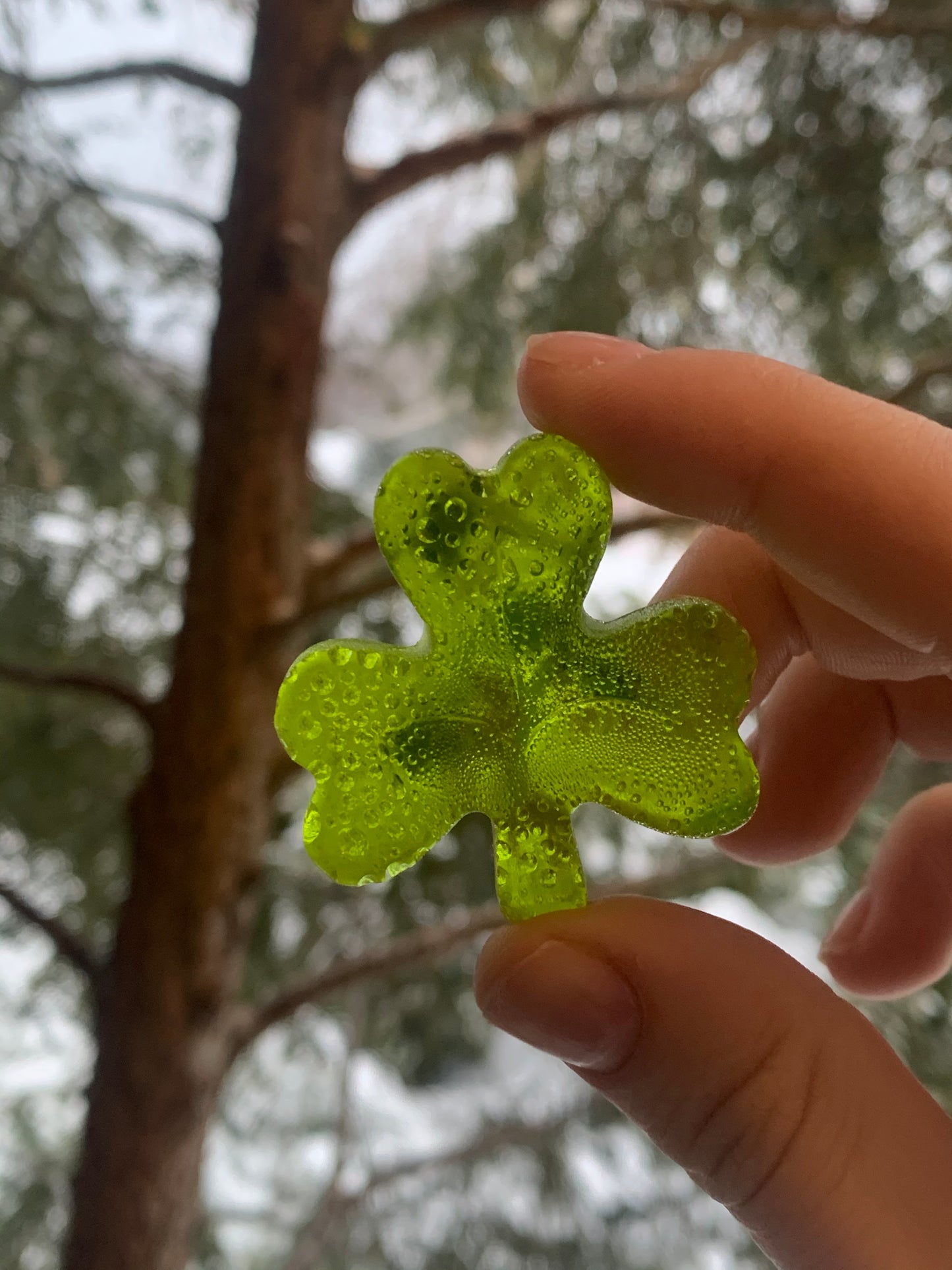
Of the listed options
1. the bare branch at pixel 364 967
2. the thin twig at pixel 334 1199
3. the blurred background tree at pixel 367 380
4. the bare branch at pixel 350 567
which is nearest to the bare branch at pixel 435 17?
the blurred background tree at pixel 367 380

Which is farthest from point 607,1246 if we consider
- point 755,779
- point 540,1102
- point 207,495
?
point 755,779

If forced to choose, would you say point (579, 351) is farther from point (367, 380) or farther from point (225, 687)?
point (367, 380)

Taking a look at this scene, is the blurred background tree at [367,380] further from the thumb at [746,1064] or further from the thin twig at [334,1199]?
the thumb at [746,1064]

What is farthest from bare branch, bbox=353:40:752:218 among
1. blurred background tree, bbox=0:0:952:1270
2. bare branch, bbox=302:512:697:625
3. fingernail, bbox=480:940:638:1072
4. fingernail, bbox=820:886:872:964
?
fingernail, bbox=480:940:638:1072

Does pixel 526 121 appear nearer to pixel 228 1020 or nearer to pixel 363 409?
pixel 228 1020

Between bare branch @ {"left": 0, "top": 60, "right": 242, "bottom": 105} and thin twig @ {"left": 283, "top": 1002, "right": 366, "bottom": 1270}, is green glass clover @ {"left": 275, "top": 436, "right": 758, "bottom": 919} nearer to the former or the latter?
bare branch @ {"left": 0, "top": 60, "right": 242, "bottom": 105}

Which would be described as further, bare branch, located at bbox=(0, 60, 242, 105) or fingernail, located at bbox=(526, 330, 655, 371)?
bare branch, located at bbox=(0, 60, 242, 105)

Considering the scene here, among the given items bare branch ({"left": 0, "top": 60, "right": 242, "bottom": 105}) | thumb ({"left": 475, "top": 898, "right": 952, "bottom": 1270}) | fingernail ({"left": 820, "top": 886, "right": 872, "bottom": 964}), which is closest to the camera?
thumb ({"left": 475, "top": 898, "right": 952, "bottom": 1270})

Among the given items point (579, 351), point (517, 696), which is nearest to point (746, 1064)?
point (517, 696)
